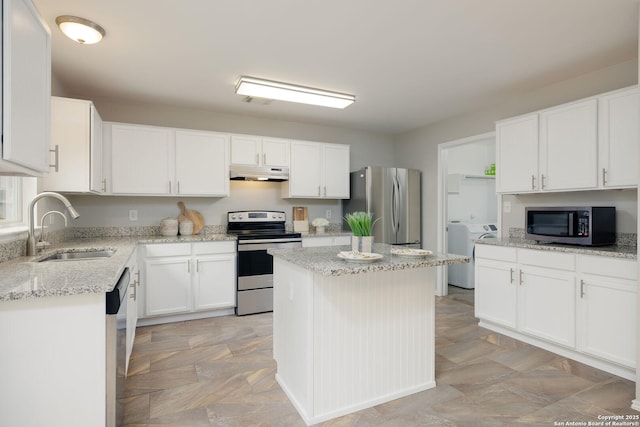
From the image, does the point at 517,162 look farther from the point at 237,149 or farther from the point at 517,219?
the point at 237,149

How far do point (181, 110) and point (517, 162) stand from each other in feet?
12.0

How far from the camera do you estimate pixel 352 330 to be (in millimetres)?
2020

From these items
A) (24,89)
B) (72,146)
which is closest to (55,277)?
(24,89)

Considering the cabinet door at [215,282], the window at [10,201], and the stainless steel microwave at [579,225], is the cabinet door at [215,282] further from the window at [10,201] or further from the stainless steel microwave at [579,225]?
the stainless steel microwave at [579,225]

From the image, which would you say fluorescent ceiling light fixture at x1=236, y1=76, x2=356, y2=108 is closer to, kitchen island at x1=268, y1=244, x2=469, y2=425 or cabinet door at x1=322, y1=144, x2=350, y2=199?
cabinet door at x1=322, y1=144, x2=350, y2=199

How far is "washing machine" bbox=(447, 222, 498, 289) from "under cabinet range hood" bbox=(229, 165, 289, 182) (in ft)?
8.80

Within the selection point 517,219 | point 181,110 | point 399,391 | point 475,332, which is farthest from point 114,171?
point 517,219

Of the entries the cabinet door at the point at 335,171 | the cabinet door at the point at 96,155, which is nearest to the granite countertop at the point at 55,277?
the cabinet door at the point at 96,155

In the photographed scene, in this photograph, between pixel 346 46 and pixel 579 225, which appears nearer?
pixel 346 46

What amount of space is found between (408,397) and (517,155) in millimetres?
2424

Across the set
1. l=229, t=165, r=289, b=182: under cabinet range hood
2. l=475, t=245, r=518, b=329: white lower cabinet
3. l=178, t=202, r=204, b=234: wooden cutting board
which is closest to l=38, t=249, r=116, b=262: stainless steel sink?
l=178, t=202, r=204, b=234: wooden cutting board

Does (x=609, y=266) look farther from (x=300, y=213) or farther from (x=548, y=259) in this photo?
(x=300, y=213)

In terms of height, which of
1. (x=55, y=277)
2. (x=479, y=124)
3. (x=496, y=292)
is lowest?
(x=496, y=292)

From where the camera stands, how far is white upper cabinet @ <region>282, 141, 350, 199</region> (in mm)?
4402
